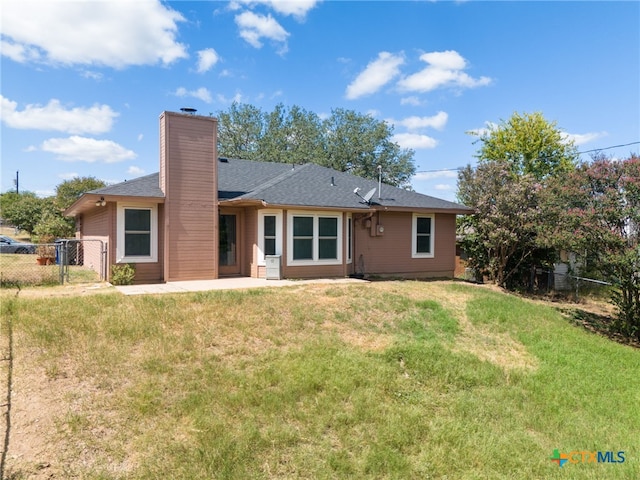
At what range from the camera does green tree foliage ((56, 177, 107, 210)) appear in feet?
92.2

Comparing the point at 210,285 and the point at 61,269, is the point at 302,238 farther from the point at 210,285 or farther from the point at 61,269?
the point at 61,269

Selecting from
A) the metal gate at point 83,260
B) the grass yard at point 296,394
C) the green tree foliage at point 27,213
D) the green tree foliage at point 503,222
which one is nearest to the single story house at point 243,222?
the metal gate at point 83,260

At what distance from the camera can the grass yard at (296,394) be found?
12.0 ft

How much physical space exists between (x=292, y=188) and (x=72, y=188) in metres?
24.0

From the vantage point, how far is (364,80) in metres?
28.1

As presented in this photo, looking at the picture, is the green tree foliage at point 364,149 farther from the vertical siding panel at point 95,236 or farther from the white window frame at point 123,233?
the white window frame at point 123,233

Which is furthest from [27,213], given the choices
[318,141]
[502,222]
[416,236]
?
[502,222]

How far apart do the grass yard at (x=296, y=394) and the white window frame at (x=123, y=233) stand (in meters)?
2.69

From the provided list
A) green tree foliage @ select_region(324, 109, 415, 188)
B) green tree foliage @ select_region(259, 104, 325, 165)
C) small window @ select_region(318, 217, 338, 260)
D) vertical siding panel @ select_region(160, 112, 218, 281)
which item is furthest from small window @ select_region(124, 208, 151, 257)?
green tree foliage @ select_region(324, 109, 415, 188)

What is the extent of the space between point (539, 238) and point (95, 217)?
14168 mm

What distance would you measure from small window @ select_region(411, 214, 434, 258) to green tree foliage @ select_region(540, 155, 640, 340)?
4931 mm

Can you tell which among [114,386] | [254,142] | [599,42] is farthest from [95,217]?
[254,142]

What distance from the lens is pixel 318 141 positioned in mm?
35531

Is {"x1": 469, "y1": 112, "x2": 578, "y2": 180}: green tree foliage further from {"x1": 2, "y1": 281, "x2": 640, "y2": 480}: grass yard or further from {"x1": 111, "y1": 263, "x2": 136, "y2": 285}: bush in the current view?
{"x1": 111, "y1": 263, "x2": 136, "y2": 285}: bush
